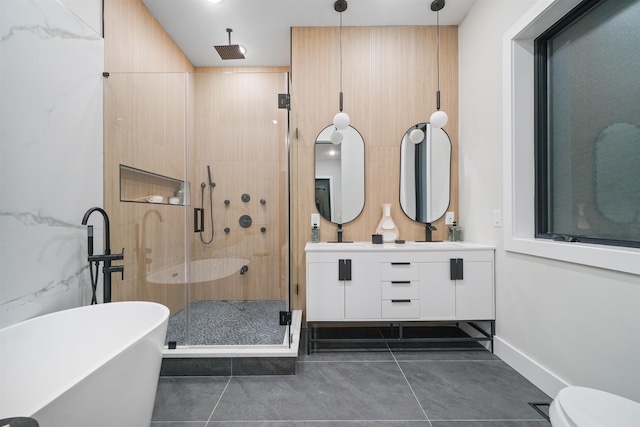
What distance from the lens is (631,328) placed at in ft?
3.82

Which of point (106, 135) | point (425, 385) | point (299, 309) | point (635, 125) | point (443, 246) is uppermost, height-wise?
point (106, 135)

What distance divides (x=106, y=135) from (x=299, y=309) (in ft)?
6.79

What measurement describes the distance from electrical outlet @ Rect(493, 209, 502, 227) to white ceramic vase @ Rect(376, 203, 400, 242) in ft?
2.51

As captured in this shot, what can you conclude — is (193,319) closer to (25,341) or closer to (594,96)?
(25,341)

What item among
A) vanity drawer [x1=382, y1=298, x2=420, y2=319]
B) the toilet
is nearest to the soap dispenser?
vanity drawer [x1=382, y1=298, x2=420, y2=319]

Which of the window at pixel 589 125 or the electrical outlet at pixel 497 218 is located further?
the electrical outlet at pixel 497 218

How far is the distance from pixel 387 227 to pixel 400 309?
74 centimetres

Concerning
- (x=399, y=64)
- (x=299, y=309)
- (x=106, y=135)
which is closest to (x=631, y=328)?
(x=299, y=309)

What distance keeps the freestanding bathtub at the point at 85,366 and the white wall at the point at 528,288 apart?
206 cm

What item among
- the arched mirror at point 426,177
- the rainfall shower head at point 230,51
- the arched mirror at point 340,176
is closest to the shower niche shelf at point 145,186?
the arched mirror at point 340,176

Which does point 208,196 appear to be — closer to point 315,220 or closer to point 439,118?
point 315,220

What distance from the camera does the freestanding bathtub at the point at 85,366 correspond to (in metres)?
0.82

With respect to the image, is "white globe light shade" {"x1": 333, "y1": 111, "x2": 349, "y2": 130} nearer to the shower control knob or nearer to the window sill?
the shower control knob

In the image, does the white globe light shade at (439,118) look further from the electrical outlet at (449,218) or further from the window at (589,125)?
the electrical outlet at (449,218)
